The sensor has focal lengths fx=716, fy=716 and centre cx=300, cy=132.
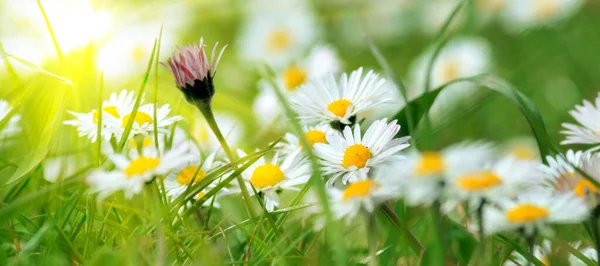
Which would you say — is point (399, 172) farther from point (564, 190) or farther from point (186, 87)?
point (186, 87)

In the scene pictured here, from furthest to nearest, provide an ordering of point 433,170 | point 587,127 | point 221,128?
1. point 221,128
2. point 587,127
3. point 433,170

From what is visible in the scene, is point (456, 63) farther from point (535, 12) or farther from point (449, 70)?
point (535, 12)

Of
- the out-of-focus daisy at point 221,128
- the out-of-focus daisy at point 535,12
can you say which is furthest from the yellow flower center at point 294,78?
the out-of-focus daisy at point 535,12

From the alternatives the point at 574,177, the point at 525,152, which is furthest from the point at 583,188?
the point at 525,152

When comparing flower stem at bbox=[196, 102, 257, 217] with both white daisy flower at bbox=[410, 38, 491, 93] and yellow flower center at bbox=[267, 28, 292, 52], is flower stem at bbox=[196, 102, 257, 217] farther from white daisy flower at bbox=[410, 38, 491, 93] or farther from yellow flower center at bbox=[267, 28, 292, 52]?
yellow flower center at bbox=[267, 28, 292, 52]

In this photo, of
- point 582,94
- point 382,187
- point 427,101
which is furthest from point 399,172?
point 582,94

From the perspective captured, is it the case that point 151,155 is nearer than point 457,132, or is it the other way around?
point 151,155

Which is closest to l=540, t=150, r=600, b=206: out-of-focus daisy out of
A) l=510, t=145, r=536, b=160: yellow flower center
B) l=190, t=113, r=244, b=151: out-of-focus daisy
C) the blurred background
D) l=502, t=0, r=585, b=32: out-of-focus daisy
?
the blurred background
